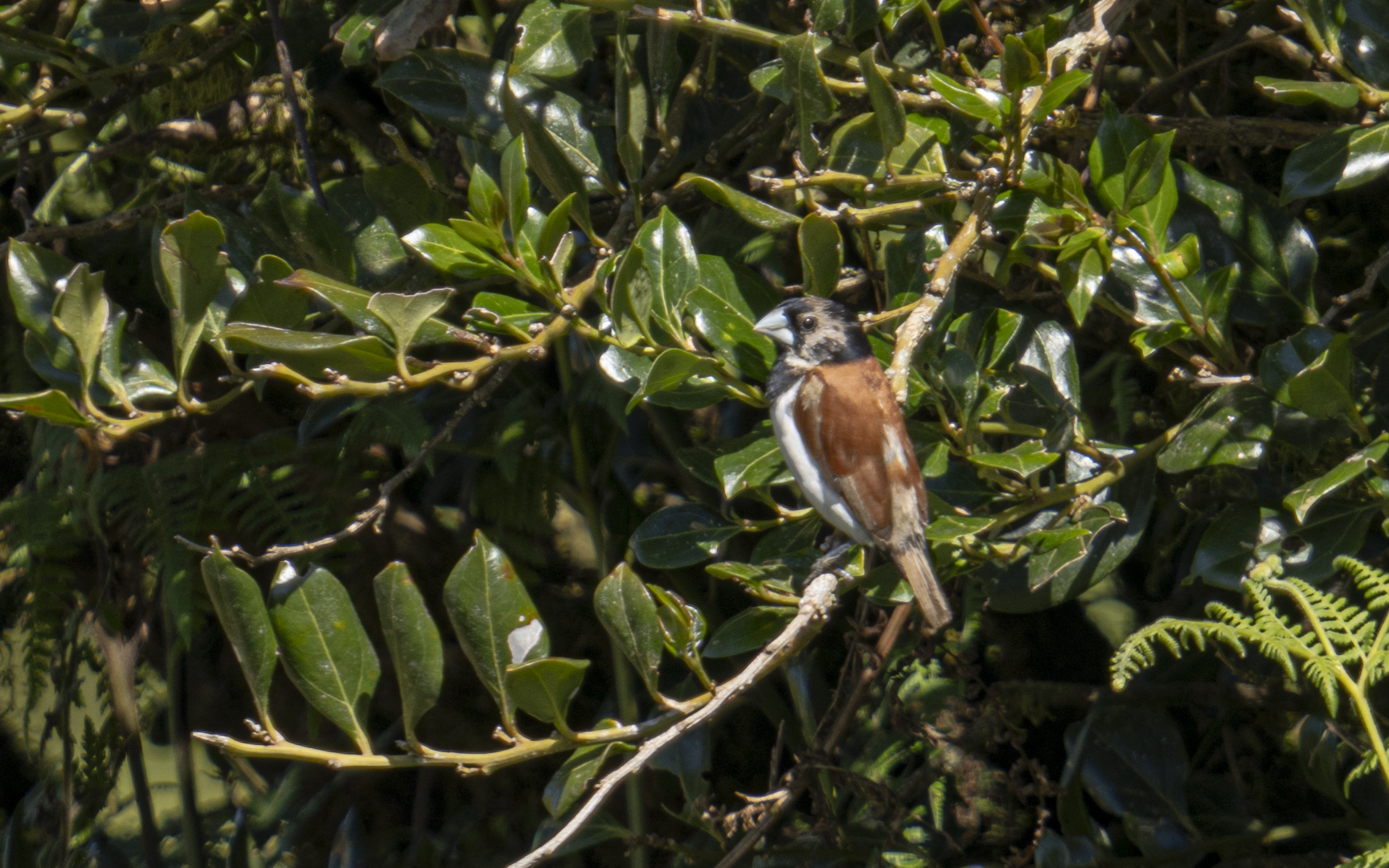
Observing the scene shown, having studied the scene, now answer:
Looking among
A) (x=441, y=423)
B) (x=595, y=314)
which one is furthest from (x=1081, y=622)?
(x=441, y=423)

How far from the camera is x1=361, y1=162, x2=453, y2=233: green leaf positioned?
89.0 inches

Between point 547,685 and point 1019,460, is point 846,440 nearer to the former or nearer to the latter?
point 1019,460

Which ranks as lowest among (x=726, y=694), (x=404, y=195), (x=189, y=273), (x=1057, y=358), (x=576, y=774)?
(x=576, y=774)

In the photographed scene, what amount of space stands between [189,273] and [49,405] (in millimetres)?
273

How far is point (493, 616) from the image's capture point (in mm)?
1701

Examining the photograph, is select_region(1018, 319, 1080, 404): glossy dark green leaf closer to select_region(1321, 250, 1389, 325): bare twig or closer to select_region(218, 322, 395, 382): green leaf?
select_region(1321, 250, 1389, 325): bare twig

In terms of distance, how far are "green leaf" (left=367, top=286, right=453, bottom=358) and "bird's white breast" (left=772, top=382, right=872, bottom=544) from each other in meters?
0.70

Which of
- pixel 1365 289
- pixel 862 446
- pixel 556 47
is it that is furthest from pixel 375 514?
pixel 1365 289

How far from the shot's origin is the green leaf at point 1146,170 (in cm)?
172

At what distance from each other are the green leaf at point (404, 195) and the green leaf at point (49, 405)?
0.80m

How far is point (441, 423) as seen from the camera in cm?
269

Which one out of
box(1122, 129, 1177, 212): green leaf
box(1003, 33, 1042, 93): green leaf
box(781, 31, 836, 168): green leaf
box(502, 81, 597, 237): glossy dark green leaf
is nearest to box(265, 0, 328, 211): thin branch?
box(502, 81, 597, 237): glossy dark green leaf

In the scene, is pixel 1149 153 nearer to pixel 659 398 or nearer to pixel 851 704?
pixel 659 398

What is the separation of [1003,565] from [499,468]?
1114mm
